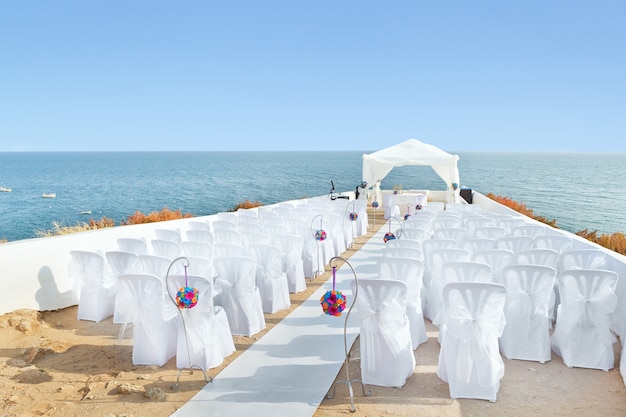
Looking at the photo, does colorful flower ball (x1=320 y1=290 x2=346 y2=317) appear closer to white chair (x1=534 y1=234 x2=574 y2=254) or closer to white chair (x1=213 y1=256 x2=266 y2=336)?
white chair (x1=213 y1=256 x2=266 y2=336)

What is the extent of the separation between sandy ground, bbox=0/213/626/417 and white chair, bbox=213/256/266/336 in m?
0.22

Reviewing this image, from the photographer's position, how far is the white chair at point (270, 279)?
256 inches

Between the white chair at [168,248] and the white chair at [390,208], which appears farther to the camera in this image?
the white chair at [390,208]

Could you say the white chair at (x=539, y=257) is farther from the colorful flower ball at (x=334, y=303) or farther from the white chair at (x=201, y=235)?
the white chair at (x=201, y=235)

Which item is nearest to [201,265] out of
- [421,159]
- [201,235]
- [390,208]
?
[201,235]

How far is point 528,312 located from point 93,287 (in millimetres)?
5393

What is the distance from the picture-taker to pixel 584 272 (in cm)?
455

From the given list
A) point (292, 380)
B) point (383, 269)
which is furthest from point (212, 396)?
point (383, 269)

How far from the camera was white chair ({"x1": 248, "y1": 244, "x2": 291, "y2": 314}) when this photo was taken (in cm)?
650

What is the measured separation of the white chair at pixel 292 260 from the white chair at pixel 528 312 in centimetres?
351

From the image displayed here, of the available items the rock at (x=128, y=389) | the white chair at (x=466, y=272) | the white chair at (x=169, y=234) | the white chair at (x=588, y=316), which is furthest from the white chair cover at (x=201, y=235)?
the white chair at (x=588, y=316)

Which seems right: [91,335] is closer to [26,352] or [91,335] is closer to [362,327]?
[26,352]

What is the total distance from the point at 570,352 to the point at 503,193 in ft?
211

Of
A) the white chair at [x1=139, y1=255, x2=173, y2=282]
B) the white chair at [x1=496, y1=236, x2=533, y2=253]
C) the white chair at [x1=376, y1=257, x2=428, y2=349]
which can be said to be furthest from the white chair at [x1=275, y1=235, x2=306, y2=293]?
the white chair at [x1=496, y1=236, x2=533, y2=253]
